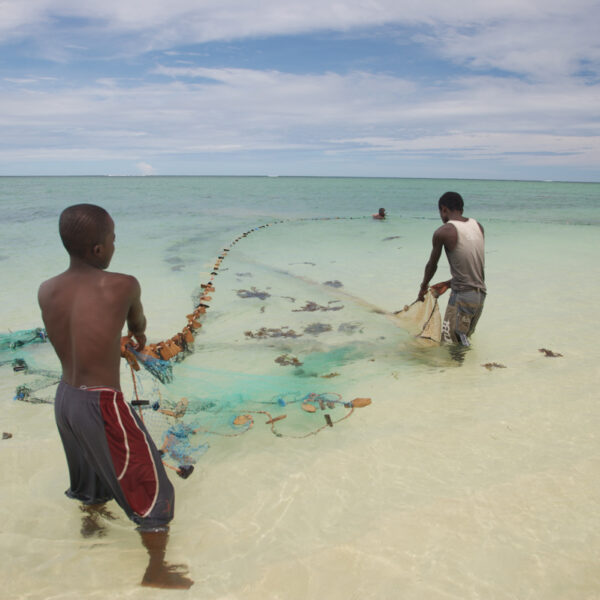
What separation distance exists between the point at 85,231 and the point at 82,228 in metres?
0.02

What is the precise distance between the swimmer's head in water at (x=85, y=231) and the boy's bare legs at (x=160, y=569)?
1399mm

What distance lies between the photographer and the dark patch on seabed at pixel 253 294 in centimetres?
765

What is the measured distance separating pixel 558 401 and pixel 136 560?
3355 mm

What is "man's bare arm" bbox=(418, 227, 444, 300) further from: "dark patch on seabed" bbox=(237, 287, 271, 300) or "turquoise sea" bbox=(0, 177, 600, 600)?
"dark patch on seabed" bbox=(237, 287, 271, 300)

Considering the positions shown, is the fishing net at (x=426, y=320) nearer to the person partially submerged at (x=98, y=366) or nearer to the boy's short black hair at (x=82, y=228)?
the person partially submerged at (x=98, y=366)

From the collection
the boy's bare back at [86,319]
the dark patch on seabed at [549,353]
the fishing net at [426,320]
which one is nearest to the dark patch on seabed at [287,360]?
the fishing net at [426,320]

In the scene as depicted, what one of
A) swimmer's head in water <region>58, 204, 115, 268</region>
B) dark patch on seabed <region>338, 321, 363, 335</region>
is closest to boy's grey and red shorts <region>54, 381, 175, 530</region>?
swimmer's head in water <region>58, 204, 115, 268</region>

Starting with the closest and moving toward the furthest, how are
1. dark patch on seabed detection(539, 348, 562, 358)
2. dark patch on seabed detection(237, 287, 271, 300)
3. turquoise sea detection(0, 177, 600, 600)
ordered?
turquoise sea detection(0, 177, 600, 600)
dark patch on seabed detection(539, 348, 562, 358)
dark patch on seabed detection(237, 287, 271, 300)

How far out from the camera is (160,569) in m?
2.16

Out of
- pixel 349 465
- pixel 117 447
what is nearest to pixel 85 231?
pixel 117 447

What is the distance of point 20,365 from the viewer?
Answer: 4480mm

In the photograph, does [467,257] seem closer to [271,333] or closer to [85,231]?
[271,333]

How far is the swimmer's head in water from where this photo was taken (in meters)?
2.02

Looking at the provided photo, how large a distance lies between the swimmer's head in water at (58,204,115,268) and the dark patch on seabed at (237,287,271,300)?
5425mm
